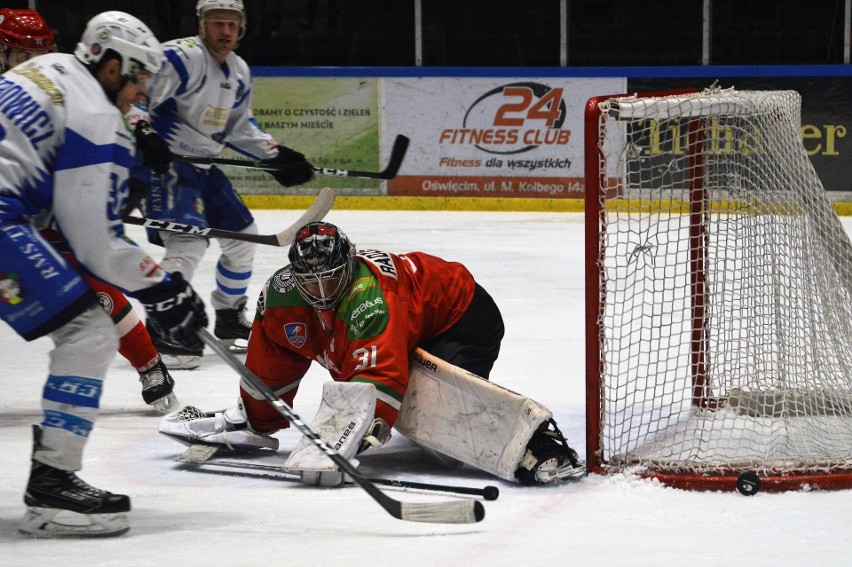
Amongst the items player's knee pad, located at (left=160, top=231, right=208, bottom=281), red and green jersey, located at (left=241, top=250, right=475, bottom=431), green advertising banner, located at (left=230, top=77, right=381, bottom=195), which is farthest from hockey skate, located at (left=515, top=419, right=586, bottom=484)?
green advertising banner, located at (left=230, top=77, right=381, bottom=195)

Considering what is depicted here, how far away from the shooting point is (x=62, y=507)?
2531 millimetres

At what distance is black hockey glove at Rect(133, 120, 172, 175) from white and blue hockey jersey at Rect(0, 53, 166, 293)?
1.67 metres

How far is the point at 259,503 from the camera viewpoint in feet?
9.14

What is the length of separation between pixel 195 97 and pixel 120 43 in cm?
196

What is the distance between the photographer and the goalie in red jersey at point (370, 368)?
9.39ft

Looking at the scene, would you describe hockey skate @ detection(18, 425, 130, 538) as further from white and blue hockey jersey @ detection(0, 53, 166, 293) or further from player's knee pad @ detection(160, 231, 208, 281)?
player's knee pad @ detection(160, 231, 208, 281)

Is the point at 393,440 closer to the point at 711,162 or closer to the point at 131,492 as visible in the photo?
the point at 131,492

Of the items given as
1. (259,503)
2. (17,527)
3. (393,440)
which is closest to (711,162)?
(393,440)

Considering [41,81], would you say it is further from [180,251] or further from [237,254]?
[237,254]

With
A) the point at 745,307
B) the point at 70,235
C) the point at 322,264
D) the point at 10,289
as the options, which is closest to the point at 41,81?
the point at 70,235

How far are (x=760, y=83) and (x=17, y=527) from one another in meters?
6.63

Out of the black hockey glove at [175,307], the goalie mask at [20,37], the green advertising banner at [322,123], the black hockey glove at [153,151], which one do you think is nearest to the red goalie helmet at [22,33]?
the goalie mask at [20,37]

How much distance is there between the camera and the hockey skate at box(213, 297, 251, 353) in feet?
15.6

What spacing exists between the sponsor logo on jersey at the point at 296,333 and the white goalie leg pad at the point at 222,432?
0.23 metres
